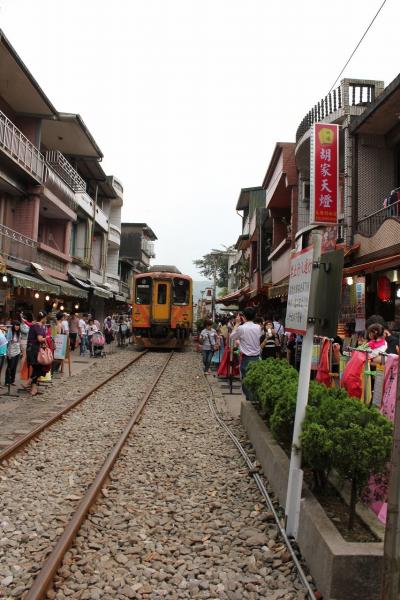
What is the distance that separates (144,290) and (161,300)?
2.85ft

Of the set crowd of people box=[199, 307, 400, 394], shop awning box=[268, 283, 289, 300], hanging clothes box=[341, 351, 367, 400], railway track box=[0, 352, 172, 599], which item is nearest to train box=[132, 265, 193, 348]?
crowd of people box=[199, 307, 400, 394]

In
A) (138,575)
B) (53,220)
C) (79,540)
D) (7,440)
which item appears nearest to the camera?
(138,575)

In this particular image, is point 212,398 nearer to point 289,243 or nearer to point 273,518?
point 273,518

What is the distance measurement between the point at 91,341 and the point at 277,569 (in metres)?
16.1

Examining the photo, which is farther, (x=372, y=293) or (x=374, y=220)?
(x=372, y=293)

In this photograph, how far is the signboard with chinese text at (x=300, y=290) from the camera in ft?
11.9

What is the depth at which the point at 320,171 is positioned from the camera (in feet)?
33.7

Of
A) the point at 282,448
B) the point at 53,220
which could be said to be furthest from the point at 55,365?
the point at 53,220

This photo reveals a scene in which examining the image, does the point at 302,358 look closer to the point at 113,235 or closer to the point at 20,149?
the point at 20,149

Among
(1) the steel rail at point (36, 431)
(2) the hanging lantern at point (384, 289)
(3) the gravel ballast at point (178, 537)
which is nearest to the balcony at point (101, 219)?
(1) the steel rail at point (36, 431)

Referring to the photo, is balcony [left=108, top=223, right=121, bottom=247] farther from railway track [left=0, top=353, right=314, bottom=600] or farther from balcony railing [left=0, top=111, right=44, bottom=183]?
railway track [left=0, top=353, right=314, bottom=600]

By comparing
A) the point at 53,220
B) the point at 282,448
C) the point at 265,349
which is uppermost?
the point at 53,220

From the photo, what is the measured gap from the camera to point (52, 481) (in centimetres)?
482

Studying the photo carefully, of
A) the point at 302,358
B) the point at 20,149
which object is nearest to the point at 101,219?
the point at 20,149
